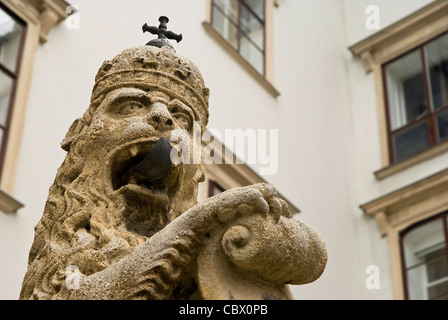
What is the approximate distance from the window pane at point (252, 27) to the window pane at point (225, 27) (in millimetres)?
252

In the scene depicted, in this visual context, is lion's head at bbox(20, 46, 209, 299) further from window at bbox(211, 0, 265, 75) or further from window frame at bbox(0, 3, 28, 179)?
window at bbox(211, 0, 265, 75)

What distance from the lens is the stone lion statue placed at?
2965mm

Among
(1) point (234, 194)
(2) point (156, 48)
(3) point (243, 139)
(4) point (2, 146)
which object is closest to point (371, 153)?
(3) point (243, 139)

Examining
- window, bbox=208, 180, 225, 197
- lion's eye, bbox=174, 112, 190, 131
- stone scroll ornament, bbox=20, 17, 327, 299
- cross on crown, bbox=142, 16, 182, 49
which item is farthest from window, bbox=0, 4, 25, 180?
lion's eye, bbox=174, 112, 190, 131

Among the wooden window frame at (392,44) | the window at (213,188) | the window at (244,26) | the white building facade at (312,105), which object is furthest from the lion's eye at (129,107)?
the wooden window frame at (392,44)

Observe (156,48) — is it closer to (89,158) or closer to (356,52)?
(89,158)

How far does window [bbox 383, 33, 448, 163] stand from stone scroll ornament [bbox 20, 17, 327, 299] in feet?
32.0

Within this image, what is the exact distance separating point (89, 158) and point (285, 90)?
10048 mm

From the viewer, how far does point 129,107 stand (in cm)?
380

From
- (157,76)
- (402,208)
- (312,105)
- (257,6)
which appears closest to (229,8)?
(257,6)

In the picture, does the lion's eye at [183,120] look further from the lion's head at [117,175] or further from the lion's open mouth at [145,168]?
the lion's open mouth at [145,168]

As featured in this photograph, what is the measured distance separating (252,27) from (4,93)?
16.7 ft

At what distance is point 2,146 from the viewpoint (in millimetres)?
9117

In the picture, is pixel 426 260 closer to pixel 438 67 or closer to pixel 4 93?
pixel 438 67
